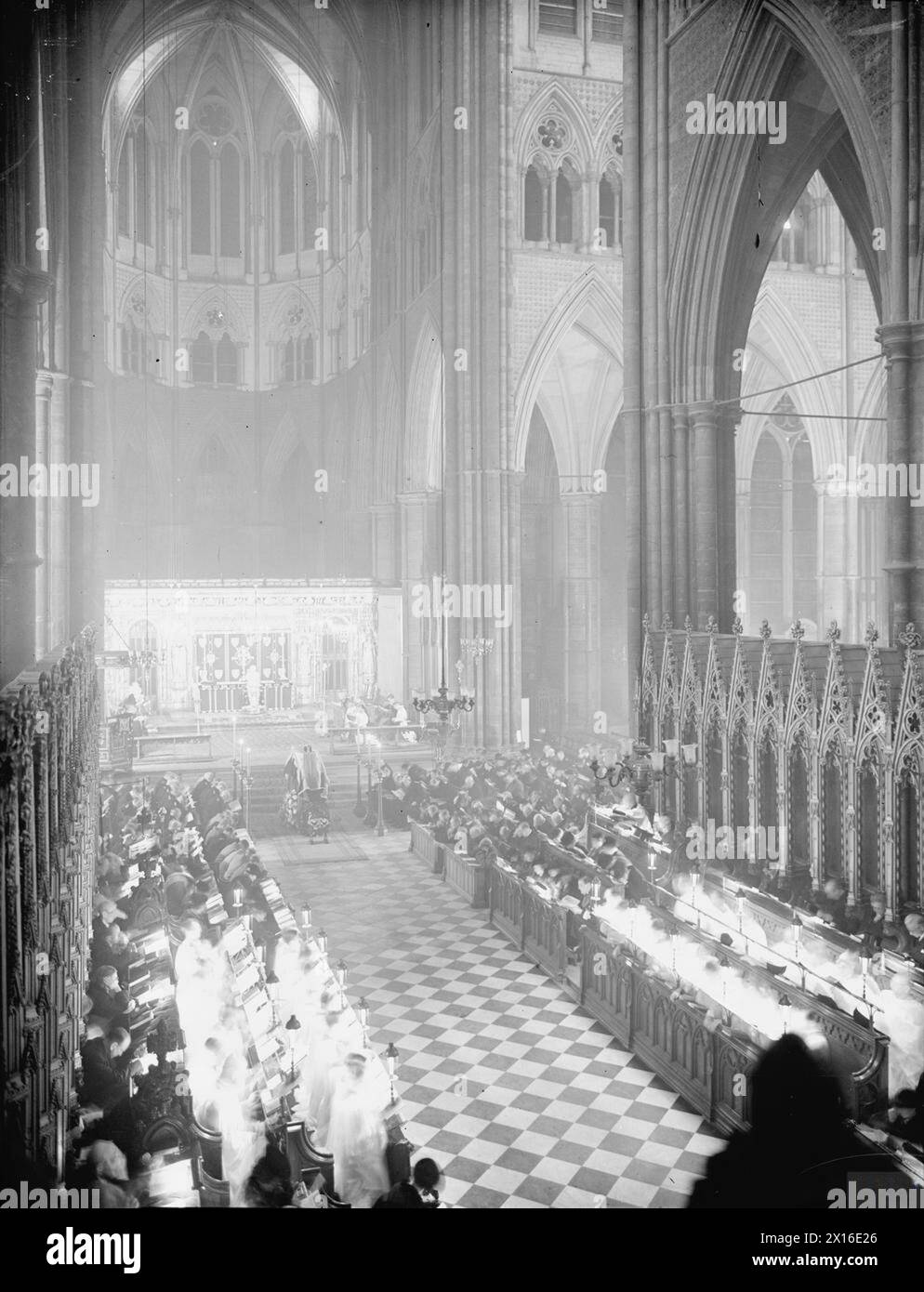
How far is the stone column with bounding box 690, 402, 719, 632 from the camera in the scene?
1675 centimetres

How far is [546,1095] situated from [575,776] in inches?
428

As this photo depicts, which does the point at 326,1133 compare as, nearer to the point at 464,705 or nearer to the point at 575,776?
the point at 464,705

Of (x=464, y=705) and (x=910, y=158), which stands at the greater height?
(x=910, y=158)

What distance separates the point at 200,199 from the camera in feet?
133

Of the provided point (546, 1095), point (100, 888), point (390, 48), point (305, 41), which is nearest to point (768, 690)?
point (546, 1095)

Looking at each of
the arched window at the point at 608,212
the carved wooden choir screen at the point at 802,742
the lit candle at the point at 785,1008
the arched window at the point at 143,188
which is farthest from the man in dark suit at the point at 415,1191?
the arched window at the point at 143,188

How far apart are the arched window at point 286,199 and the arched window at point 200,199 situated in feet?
8.91

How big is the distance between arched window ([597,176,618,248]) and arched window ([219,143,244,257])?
1982cm

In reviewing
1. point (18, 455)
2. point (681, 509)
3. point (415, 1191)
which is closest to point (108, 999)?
point (415, 1191)

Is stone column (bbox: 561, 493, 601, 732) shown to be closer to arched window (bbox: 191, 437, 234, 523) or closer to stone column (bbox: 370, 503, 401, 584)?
stone column (bbox: 370, 503, 401, 584)

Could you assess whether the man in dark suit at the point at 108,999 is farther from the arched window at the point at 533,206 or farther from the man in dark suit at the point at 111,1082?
the arched window at the point at 533,206

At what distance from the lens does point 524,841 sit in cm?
1523

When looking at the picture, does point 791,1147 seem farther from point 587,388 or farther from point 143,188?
point 143,188

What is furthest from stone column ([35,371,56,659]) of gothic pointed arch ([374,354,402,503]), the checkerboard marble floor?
gothic pointed arch ([374,354,402,503])
